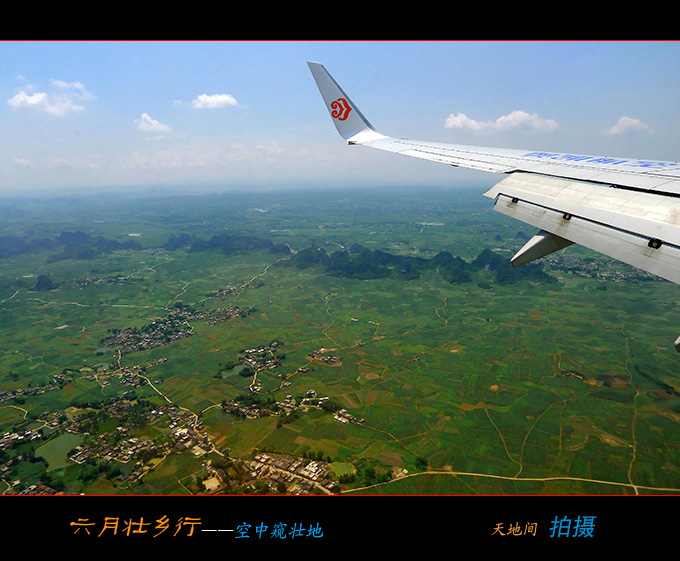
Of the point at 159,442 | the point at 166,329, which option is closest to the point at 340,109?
the point at 159,442

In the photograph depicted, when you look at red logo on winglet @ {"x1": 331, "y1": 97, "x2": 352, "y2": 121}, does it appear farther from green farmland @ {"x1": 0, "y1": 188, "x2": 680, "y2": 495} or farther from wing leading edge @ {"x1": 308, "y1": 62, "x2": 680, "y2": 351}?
green farmland @ {"x1": 0, "y1": 188, "x2": 680, "y2": 495}

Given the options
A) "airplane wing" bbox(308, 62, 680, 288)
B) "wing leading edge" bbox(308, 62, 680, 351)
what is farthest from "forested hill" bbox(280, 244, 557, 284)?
"airplane wing" bbox(308, 62, 680, 288)

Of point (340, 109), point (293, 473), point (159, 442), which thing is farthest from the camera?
point (159, 442)

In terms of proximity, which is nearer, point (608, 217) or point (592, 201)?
point (608, 217)

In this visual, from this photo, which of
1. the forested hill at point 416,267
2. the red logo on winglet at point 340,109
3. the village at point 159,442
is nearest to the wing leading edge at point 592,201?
the red logo on winglet at point 340,109

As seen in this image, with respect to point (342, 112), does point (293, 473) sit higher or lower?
lower

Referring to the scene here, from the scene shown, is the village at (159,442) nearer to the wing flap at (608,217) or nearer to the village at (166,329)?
the village at (166,329)

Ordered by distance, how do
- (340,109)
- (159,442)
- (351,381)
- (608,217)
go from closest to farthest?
(608,217)
(340,109)
(159,442)
(351,381)

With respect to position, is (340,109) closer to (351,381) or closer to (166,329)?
(351,381)
